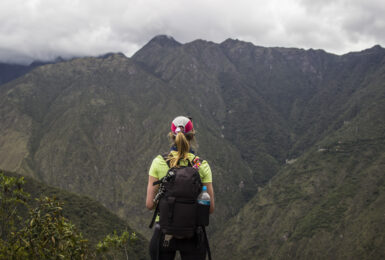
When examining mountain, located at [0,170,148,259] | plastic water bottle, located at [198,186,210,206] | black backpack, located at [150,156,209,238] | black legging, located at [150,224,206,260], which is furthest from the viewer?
mountain, located at [0,170,148,259]

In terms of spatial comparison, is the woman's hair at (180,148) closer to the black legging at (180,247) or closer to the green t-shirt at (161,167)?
the green t-shirt at (161,167)

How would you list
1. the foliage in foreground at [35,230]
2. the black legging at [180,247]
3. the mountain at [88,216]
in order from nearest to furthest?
the black legging at [180,247] < the foliage in foreground at [35,230] < the mountain at [88,216]

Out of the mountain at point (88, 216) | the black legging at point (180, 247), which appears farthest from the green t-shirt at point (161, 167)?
the mountain at point (88, 216)

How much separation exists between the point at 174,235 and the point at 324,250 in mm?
118961

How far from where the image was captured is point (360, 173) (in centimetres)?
13162

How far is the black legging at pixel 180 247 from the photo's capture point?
6.43 meters

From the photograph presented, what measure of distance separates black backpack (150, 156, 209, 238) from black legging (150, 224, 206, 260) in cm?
35

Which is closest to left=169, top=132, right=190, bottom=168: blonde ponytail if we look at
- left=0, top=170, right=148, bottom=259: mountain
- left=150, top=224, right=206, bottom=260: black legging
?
left=150, top=224, right=206, bottom=260: black legging

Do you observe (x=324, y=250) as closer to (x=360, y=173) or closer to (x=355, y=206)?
(x=355, y=206)

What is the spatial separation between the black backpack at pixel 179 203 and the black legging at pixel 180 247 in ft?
1.14

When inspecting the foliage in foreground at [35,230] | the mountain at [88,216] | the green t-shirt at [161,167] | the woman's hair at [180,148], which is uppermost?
the woman's hair at [180,148]

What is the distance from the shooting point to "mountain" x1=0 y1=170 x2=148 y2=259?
78188 mm

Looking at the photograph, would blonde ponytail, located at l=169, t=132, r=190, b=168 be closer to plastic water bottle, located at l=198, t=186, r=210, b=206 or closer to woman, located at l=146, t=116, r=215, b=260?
woman, located at l=146, t=116, r=215, b=260

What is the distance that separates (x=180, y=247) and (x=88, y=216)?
8505 cm
